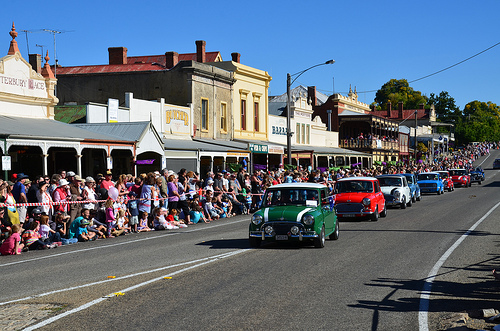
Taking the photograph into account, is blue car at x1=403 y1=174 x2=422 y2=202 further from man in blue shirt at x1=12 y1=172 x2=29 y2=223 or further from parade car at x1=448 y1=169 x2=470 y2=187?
parade car at x1=448 y1=169 x2=470 y2=187

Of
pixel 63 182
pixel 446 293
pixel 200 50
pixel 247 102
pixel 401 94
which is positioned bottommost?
pixel 446 293

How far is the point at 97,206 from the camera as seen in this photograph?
19.2 m

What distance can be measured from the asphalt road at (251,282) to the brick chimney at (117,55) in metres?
30.5

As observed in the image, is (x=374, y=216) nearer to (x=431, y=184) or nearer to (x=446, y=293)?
(x=446, y=293)

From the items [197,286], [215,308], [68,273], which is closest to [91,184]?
[68,273]

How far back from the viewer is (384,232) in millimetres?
18938

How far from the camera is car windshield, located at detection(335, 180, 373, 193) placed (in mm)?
23656

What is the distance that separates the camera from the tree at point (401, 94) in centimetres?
15754

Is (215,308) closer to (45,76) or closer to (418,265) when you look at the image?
(418,265)

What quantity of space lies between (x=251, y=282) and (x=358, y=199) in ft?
41.8

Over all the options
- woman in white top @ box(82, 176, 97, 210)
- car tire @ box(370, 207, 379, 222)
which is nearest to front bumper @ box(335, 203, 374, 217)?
car tire @ box(370, 207, 379, 222)

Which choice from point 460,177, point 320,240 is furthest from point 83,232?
point 460,177

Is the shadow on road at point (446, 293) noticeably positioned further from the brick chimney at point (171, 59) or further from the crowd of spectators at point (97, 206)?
the brick chimney at point (171, 59)

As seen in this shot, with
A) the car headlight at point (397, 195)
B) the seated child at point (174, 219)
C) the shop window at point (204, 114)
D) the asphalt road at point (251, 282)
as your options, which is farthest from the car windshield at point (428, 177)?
the asphalt road at point (251, 282)
